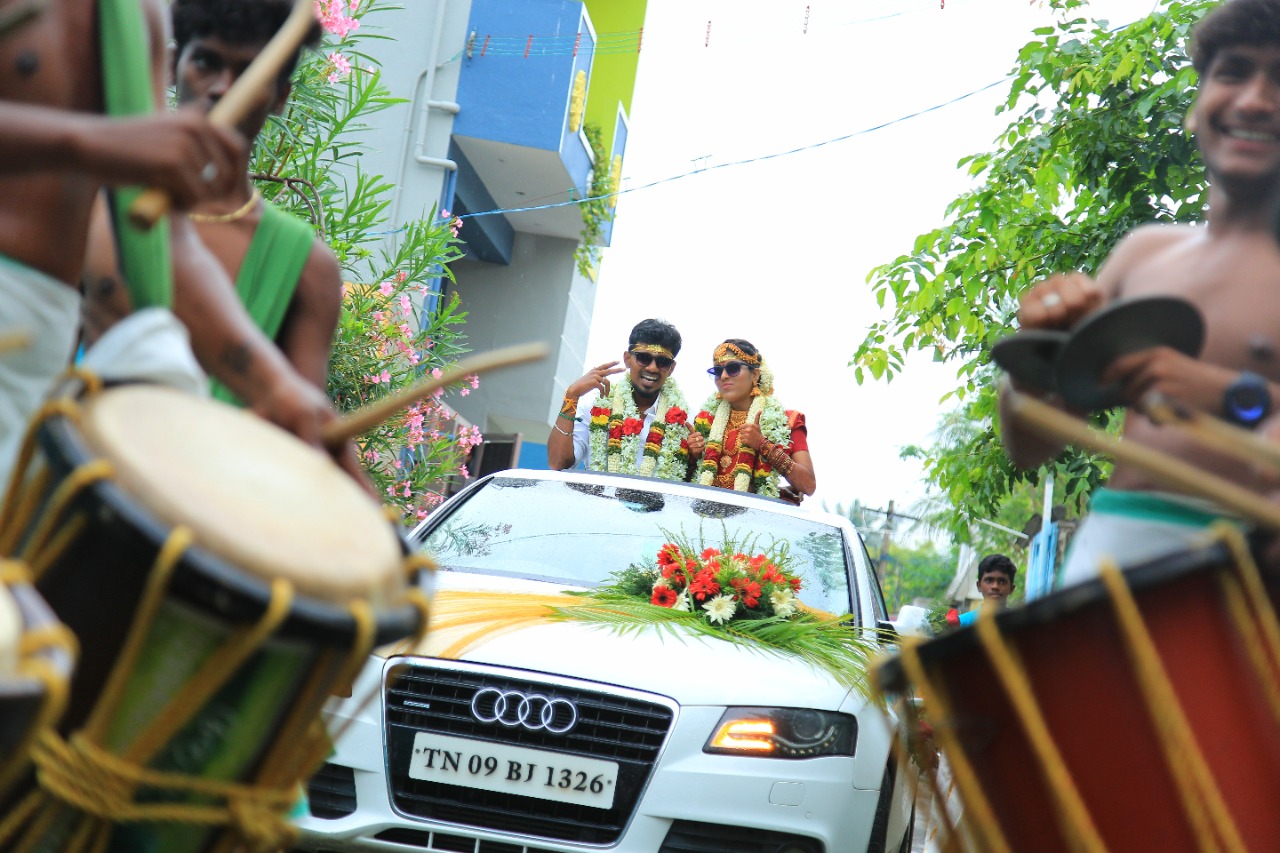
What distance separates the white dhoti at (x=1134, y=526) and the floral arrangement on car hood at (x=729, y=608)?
6.31 feet

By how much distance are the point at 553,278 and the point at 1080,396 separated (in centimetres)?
1758

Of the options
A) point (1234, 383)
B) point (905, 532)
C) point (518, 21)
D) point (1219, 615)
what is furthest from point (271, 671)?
point (905, 532)

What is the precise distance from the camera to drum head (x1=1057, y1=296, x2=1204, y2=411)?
6.57ft

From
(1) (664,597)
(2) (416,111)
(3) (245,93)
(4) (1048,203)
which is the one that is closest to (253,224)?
(3) (245,93)

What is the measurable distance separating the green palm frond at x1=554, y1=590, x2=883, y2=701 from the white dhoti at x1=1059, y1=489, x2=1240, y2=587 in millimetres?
1959

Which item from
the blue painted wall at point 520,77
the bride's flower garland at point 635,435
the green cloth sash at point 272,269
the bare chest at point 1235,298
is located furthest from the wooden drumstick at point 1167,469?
the blue painted wall at point 520,77

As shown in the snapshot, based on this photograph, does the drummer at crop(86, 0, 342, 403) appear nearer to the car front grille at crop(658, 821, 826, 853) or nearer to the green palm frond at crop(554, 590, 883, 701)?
the car front grille at crop(658, 821, 826, 853)

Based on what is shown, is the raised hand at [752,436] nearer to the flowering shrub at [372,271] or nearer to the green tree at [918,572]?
the flowering shrub at [372,271]

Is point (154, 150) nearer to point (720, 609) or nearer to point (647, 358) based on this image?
point (720, 609)

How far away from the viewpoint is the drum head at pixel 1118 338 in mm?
2002

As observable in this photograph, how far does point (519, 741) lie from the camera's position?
391 cm

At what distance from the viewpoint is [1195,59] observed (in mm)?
2477

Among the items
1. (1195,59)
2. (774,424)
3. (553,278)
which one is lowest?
(553,278)

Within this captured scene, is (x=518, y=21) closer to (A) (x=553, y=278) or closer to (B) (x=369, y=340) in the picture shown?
(A) (x=553, y=278)
